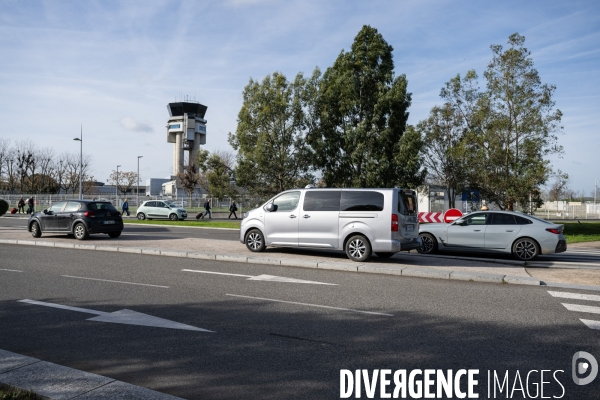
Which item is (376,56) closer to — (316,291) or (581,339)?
(316,291)

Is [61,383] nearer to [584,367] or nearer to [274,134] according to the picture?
[584,367]

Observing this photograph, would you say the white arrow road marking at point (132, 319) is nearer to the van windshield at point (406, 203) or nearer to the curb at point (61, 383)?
the curb at point (61, 383)

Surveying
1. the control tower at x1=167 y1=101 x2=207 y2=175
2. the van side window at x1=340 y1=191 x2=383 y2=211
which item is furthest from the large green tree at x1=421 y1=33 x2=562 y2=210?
the control tower at x1=167 y1=101 x2=207 y2=175

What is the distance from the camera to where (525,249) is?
14445 mm

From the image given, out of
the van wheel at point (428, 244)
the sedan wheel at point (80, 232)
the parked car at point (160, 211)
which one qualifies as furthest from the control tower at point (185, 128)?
the van wheel at point (428, 244)

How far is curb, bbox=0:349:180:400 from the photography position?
4.18 metres

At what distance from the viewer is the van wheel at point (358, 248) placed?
12.7 meters

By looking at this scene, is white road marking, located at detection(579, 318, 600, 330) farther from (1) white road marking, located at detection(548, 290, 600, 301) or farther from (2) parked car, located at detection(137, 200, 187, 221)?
(2) parked car, located at detection(137, 200, 187, 221)

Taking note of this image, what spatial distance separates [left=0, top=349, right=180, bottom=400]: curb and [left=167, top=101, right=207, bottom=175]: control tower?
110684 mm

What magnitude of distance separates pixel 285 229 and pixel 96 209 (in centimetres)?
918

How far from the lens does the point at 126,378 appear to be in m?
4.71

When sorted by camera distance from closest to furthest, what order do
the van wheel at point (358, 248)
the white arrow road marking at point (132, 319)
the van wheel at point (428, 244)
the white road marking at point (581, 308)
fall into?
the white arrow road marking at point (132, 319)
the white road marking at point (581, 308)
the van wheel at point (358, 248)
the van wheel at point (428, 244)

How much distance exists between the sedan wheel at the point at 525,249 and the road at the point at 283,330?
5034 mm

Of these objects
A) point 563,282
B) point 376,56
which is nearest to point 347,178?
point 376,56
